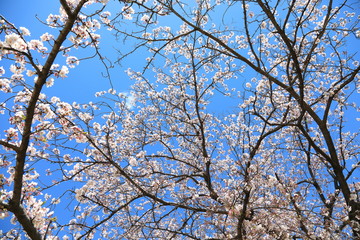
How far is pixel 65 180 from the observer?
4043mm

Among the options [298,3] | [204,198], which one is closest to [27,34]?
[204,198]

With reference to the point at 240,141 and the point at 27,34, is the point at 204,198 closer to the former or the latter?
the point at 240,141

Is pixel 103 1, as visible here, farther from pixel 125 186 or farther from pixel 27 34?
pixel 125 186

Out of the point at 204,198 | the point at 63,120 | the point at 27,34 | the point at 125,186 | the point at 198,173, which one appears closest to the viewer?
the point at 27,34

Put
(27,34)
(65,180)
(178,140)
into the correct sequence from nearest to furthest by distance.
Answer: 1. (27,34)
2. (65,180)
3. (178,140)

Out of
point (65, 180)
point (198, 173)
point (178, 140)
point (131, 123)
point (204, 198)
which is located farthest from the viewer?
point (178, 140)

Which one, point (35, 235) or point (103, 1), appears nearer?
point (35, 235)

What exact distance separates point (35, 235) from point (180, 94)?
7036 mm

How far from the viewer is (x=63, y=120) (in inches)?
133

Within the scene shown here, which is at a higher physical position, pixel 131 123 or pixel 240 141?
pixel 131 123

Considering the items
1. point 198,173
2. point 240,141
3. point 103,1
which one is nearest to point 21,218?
point 103,1

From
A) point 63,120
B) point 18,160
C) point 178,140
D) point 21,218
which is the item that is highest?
point 178,140

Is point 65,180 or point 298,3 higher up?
point 298,3

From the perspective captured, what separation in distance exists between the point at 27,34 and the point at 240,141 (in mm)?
6441
